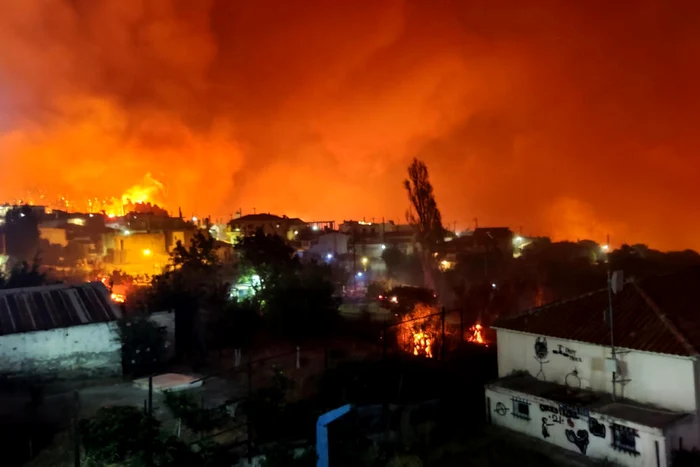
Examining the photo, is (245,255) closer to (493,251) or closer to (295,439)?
(295,439)

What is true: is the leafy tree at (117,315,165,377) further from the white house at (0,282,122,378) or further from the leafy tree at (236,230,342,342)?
the leafy tree at (236,230,342,342)

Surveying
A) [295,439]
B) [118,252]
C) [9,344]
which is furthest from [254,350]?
[118,252]

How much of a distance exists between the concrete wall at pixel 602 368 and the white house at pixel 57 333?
1288 centimetres

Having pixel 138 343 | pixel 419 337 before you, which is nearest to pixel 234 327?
pixel 138 343

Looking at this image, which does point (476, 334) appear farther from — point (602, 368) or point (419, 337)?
point (602, 368)

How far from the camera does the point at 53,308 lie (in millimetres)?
17594

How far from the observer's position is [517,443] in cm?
1343

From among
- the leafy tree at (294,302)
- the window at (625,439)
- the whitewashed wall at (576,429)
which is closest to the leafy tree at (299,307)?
the leafy tree at (294,302)

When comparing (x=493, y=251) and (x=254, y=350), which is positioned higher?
(x=493, y=251)

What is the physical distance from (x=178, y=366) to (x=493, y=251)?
1341 inches

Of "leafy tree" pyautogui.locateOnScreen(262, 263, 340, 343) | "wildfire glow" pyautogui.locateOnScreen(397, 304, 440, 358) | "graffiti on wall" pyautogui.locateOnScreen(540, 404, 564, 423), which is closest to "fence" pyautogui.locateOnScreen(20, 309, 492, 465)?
"wildfire glow" pyautogui.locateOnScreen(397, 304, 440, 358)

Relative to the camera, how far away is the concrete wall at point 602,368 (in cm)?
1215

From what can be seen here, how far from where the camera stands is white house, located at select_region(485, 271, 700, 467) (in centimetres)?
1191

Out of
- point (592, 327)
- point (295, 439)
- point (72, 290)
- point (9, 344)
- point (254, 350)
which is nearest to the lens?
point (295, 439)
